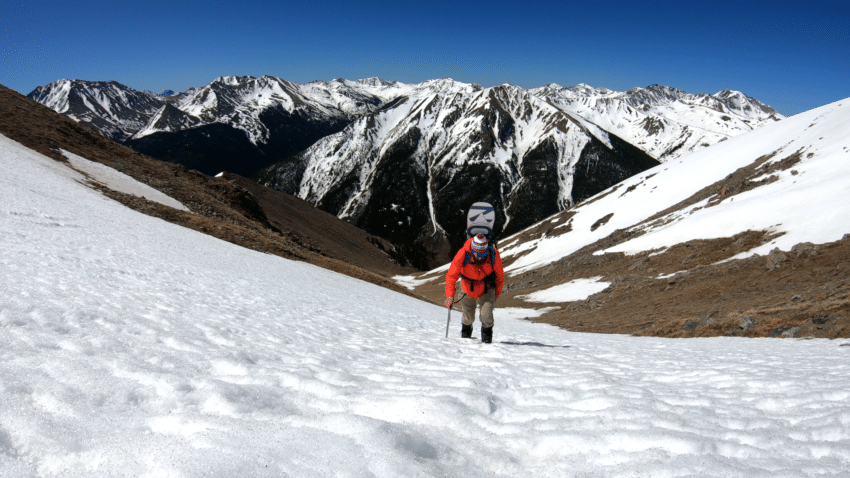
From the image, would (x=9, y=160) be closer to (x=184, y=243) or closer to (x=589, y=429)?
(x=184, y=243)

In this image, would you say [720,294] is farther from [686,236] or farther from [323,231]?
[323,231]

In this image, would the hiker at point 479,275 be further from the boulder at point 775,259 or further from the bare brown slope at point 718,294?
the boulder at point 775,259

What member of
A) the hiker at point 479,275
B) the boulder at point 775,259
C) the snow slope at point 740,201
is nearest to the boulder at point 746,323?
the boulder at point 775,259

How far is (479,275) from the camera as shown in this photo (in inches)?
412

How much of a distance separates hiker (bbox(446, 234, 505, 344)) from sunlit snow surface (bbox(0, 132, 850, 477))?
3.40 feet

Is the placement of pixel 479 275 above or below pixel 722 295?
above

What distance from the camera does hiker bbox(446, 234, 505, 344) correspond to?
34.1ft

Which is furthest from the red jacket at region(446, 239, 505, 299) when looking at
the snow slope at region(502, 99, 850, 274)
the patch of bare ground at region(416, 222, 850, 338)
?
the snow slope at region(502, 99, 850, 274)

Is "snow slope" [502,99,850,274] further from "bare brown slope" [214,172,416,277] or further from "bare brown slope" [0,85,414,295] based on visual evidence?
"bare brown slope" [214,172,416,277]

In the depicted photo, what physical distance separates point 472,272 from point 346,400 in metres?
5.99

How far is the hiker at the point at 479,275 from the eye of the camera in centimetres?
1039

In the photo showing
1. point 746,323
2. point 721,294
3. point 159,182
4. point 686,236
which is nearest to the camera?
point 746,323

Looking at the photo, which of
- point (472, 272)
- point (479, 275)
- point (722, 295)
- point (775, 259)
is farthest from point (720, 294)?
point (472, 272)

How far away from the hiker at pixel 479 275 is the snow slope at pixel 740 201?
24091mm
